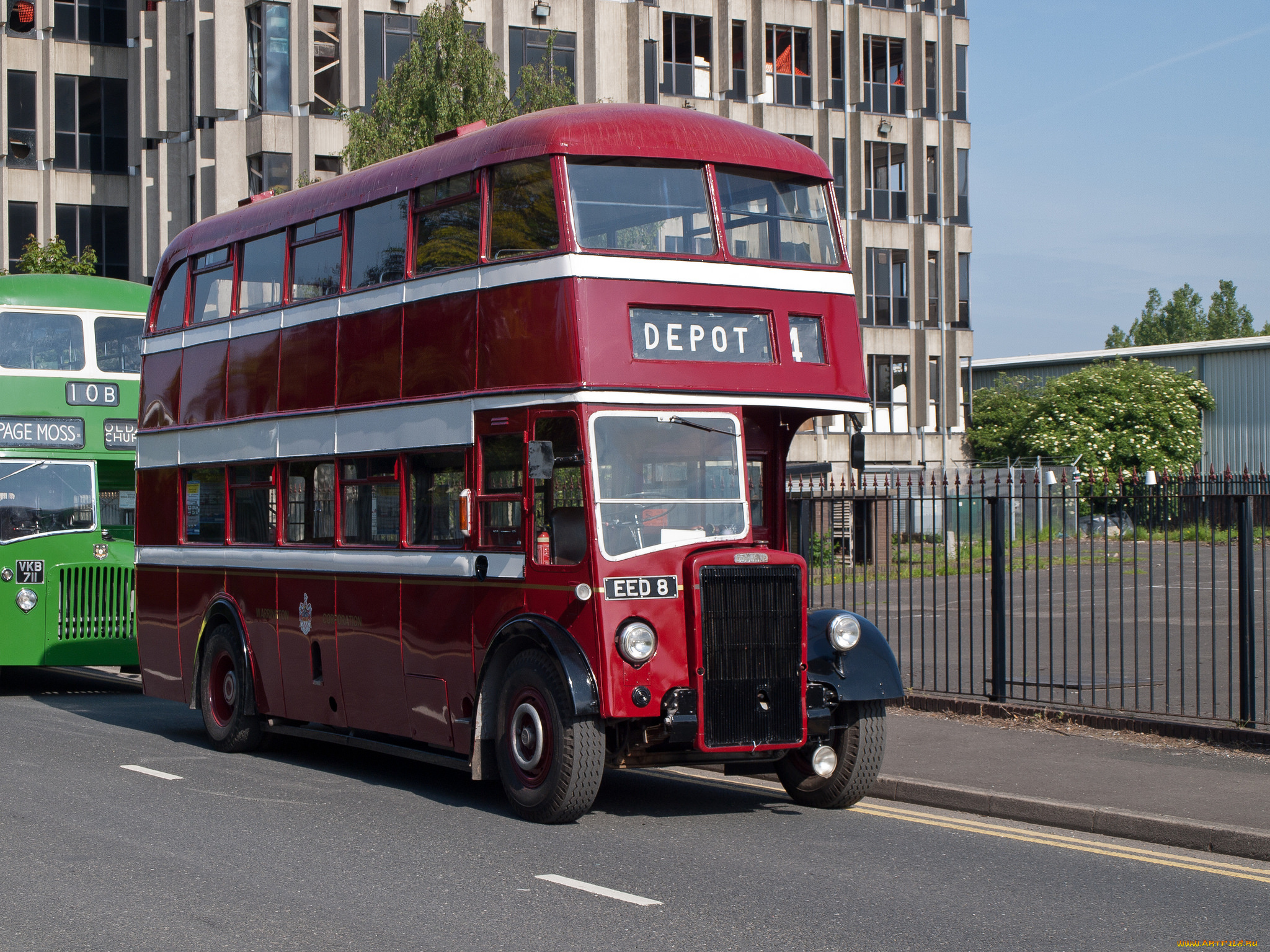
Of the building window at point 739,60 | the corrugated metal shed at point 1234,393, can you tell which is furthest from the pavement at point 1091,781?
the corrugated metal shed at point 1234,393

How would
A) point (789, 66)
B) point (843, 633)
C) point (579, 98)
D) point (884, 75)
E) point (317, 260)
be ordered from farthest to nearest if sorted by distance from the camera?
point (884, 75), point (789, 66), point (579, 98), point (317, 260), point (843, 633)

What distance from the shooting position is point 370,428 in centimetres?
1102

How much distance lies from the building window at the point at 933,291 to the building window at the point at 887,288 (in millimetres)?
798

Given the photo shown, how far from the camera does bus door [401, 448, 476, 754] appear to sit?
10.0m

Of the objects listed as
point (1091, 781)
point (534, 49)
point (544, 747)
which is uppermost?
point (534, 49)

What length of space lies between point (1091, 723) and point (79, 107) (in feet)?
127

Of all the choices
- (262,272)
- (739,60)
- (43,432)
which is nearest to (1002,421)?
(739,60)

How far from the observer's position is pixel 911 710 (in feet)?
45.8

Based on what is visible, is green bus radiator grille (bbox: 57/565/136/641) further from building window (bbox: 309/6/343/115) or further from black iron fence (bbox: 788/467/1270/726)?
building window (bbox: 309/6/343/115)

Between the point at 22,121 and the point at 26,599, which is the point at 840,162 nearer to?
the point at 22,121

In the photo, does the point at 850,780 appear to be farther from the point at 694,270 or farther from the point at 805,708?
the point at 694,270

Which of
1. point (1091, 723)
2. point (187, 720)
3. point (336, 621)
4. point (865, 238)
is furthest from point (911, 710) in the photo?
point (865, 238)

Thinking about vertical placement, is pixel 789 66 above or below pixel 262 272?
above

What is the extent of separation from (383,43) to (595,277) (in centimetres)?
3062
